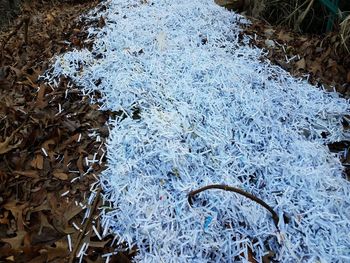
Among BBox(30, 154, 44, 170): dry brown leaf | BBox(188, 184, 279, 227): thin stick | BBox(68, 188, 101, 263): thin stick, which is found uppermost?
BBox(188, 184, 279, 227): thin stick

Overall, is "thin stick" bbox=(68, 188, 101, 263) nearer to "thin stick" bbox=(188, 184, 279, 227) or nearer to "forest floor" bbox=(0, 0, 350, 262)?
"forest floor" bbox=(0, 0, 350, 262)

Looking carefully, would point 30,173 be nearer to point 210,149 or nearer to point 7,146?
point 7,146

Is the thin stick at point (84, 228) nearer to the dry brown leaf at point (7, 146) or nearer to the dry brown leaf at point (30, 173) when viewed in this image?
the dry brown leaf at point (30, 173)

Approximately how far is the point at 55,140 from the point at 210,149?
833mm

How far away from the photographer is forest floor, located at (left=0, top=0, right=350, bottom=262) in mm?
1621

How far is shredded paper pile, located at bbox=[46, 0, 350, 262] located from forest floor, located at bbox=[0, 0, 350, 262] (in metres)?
0.10

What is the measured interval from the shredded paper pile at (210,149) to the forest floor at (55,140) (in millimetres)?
105

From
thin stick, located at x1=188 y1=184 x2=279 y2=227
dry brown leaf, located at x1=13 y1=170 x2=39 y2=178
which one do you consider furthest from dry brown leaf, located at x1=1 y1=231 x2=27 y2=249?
thin stick, located at x1=188 y1=184 x2=279 y2=227

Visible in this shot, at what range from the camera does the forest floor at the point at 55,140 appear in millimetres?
1621

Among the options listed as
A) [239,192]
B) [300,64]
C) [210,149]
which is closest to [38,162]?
[210,149]

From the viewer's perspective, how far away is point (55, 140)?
202cm

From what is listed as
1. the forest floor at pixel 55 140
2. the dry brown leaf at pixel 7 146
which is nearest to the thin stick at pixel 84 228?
the forest floor at pixel 55 140

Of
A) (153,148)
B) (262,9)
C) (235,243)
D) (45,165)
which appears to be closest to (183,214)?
(235,243)

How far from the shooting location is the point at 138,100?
215 cm
